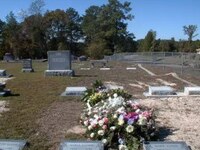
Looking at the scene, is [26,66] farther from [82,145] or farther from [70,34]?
[70,34]

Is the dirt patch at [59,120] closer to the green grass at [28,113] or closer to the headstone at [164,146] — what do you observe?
the green grass at [28,113]

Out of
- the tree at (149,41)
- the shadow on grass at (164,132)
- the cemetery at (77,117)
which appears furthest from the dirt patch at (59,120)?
the tree at (149,41)

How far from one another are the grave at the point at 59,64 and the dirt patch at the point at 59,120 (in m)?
10.7

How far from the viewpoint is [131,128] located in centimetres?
712

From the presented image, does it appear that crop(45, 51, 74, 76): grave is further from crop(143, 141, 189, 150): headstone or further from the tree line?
the tree line

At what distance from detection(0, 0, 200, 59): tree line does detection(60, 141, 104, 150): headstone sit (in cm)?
5895

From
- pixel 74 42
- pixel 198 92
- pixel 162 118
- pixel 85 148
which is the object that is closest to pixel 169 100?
pixel 198 92

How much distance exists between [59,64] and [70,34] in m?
59.8

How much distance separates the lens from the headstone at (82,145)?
6395 millimetres

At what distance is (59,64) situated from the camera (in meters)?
23.5

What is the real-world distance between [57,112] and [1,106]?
6.57 feet

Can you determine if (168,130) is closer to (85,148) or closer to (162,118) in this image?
(162,118)

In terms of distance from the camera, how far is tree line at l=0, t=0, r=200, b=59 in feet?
234

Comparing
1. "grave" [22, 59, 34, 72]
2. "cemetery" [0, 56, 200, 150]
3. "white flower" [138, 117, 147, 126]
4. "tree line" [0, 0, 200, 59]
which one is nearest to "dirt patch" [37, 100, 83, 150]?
"cemetery" [0, 56, 200, 150]
